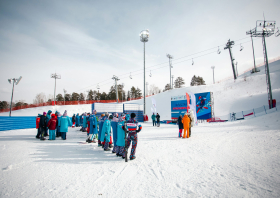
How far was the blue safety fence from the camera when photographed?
15377 mm

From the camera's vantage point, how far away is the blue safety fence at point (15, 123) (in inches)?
605

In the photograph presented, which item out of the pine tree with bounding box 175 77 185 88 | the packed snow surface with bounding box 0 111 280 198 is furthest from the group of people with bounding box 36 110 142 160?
the pine tree with bounding box 175 77 185 88

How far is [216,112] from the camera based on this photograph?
28.2m

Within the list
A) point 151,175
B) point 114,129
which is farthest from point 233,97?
point 151,175

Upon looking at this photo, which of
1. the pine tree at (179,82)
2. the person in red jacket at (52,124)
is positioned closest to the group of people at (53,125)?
the person in red jacket at (52,124)

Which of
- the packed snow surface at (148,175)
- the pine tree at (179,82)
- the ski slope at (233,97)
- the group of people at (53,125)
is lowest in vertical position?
the packed snow surface at (148,175)

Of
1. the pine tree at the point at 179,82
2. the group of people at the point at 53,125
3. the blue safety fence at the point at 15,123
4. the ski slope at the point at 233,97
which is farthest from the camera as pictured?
the pine tree at the point at 179,82

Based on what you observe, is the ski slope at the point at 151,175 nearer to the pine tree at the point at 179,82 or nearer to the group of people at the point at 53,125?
the group of people at the point at 53,125

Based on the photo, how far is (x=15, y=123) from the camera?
16656 mm

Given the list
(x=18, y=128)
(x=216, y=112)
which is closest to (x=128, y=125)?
(x=18, y=128)

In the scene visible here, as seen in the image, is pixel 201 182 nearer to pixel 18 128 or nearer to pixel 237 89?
pixel 18 128

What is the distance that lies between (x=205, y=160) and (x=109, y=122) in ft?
14.0

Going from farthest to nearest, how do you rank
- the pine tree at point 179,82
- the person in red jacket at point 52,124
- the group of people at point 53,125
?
the pine tree at point 179,82 → the group of people at point 53,125 → the person in red jacket at point 52,124

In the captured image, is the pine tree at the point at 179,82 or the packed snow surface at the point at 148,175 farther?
the pine tree at the point at 179,82
